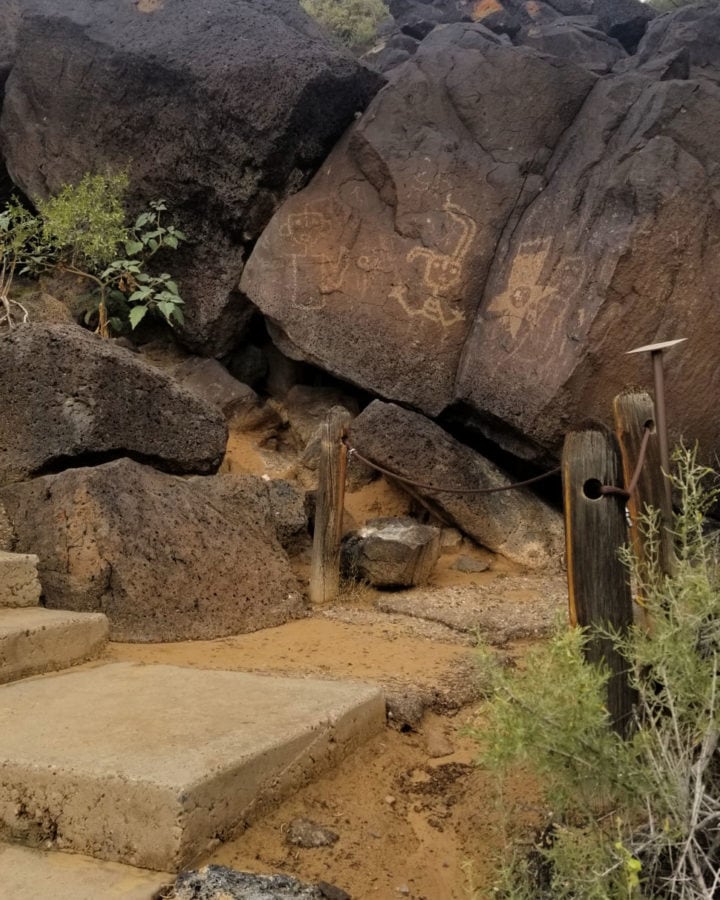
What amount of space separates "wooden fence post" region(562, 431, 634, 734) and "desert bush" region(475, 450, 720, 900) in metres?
0.53

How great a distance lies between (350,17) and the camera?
1283cm

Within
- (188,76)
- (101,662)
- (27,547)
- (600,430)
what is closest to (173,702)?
(101,662)

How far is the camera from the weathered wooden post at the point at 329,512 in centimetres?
550

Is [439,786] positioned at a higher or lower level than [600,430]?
lower

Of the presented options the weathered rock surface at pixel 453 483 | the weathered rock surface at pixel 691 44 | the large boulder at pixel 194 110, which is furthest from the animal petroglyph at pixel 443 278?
the weathered rock surface at pixel 691 44

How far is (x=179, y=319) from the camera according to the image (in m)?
7.99

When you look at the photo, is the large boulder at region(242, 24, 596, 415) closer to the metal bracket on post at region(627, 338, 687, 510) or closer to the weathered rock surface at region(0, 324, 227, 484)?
the weathered rock surface at region(0, 324, 227, 484)

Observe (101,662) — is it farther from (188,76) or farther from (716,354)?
(188,76)

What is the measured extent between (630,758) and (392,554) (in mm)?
3811

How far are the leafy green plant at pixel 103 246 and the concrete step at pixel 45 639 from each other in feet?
15.1

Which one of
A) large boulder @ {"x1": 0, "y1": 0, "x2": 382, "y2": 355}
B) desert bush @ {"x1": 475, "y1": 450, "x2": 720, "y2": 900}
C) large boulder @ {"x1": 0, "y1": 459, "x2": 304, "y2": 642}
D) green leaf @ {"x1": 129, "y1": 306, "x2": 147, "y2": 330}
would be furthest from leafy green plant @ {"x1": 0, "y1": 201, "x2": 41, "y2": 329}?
desert bush @ {"x1": 475, "y1": 450, "x2": 720, "y2": 900}

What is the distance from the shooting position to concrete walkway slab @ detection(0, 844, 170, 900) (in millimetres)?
1968

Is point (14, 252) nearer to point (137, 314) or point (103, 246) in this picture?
point (103, 246)

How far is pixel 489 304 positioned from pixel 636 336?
1257mm
